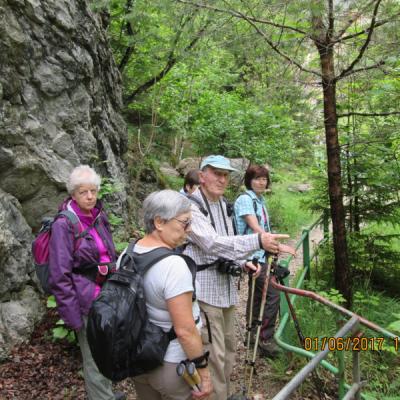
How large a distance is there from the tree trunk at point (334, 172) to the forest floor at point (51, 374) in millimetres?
1531

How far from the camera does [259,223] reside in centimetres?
405

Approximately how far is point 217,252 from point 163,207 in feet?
2.61

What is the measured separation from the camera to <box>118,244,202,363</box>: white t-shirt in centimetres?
190

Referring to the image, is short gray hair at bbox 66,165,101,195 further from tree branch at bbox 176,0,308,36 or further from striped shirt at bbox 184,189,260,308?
tree branch at bbox 176,0,308,36

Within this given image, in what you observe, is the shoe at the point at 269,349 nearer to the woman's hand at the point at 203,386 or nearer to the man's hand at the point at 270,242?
the man's hand at the point at 270,242

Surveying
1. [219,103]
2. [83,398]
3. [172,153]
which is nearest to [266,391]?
[83,398]

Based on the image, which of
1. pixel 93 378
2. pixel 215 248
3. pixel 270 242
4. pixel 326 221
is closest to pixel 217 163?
pixel 215 248

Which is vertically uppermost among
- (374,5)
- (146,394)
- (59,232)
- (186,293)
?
(374,5)

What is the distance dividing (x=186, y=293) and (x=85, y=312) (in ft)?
4.50

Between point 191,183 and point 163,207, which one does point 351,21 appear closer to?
point 191,183

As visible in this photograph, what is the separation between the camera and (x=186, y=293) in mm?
1909

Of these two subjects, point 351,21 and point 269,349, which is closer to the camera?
point 351,21

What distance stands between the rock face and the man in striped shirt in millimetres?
2319

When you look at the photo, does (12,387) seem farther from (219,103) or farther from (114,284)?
(219,103)
